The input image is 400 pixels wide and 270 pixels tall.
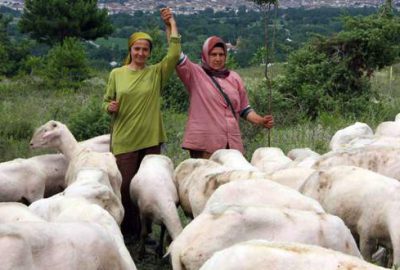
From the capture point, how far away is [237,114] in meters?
8.27

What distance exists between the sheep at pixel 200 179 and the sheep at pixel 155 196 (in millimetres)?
110

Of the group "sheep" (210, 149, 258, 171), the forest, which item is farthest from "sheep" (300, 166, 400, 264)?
the forest

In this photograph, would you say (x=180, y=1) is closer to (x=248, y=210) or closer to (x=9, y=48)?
(x=9, y=48)

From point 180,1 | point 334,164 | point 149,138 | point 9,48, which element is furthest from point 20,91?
point 180,1

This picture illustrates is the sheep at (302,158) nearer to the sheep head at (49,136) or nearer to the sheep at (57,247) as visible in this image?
the sheep head at (49,136)

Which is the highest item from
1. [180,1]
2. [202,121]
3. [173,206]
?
[202,121]

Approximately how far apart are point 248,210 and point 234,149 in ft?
9.61

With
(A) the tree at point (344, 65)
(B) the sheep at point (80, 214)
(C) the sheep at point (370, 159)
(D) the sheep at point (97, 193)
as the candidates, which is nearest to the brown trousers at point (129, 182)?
(D) the sheep at point (97, 193)

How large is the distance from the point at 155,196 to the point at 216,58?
1686mm

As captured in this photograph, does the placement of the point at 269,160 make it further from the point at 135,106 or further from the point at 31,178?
the point at 31,178

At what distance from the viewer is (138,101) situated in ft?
25.9

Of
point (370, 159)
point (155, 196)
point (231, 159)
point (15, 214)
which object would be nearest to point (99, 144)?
point (155, 196)

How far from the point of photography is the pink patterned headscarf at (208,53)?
311 inches

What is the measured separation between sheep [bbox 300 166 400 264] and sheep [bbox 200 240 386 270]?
73.7 inches
